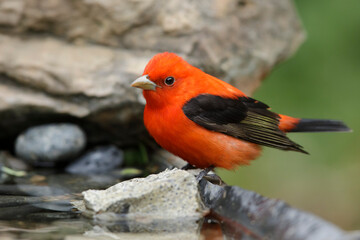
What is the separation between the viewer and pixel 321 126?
436 centimetres

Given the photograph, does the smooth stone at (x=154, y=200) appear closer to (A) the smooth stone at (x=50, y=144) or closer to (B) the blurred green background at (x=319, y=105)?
(A) the smooth stone at (x=50, y=144)

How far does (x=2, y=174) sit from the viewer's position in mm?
3900

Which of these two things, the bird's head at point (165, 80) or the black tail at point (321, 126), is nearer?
the bird's head at point (165, 80)

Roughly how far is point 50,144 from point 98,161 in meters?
0.40

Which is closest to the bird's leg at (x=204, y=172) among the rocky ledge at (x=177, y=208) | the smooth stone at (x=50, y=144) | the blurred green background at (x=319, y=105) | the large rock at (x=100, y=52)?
the rocky ledge at (x=177, y=208)

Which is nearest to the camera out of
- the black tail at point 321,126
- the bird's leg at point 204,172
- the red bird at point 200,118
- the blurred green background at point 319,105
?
the bird's leg at point 204,172

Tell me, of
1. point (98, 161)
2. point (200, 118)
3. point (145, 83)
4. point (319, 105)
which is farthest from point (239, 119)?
point (319, 105)

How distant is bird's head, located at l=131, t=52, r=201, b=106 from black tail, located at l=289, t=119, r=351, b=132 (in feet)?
3.54

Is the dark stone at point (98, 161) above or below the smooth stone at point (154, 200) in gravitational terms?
Answer: above

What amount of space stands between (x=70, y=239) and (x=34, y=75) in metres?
2.47

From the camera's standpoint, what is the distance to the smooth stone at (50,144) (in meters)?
4.36

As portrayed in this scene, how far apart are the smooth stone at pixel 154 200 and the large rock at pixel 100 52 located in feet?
5.95

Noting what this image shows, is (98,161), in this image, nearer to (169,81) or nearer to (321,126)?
(169,81)

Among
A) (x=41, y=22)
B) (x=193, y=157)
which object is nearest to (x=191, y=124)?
(x=193, y=157)
